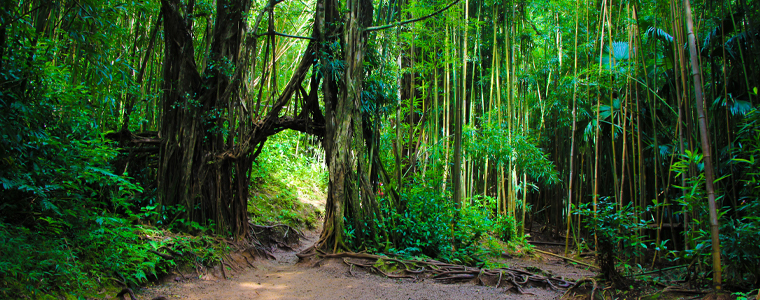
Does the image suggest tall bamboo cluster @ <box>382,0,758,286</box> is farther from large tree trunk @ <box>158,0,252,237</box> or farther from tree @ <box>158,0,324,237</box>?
large tree trunk @ <box>158,0,252,237</box>

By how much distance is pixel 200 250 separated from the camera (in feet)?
14.9

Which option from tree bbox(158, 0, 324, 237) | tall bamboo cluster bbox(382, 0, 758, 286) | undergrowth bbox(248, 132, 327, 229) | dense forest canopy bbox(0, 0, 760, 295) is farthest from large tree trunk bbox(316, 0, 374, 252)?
undergrowth bbox(248, 132, 327, 229)

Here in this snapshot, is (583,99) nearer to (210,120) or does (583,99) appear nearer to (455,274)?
(455,274)

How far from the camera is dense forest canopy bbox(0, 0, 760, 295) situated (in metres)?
2.88

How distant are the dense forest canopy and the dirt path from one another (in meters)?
0.40

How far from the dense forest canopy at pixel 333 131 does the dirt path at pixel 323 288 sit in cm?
40

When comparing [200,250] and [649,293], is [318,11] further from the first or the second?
[649,293]

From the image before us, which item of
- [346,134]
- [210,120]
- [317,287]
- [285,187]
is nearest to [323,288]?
[317,287]

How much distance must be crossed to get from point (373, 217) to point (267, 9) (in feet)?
10.5

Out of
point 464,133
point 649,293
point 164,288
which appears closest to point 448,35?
point 464,133

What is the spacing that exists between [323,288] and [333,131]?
7.01 ft

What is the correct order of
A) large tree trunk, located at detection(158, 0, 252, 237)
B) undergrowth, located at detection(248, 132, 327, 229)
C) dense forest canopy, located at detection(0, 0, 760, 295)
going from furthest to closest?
undergrowth, located at detection(248, 132, 327, 229), large tree trunk, located at detection(158, 0, 252, 237), dense forest canopy, located at detection(0, 0, 760, 295)

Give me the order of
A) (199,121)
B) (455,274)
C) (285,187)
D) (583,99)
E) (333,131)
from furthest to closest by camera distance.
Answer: (285,187) < (583,99) < (333,131) < (199,121) < (455,274)

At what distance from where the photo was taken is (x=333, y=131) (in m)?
5.46
